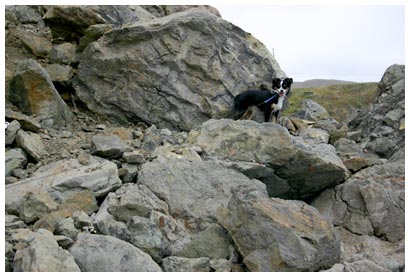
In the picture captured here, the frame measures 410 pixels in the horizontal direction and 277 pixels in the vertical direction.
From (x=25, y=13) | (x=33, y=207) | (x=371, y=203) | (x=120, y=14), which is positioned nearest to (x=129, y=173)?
(x=33, y=207)

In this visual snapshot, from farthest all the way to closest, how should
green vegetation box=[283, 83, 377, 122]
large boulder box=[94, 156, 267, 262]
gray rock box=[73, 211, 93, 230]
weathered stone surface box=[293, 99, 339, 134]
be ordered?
1. green vegetation box=[283, 83, 377, 122]
2. weathered stone surface box=[293, 99, 339, 134]
3. large boulder box=[94, 156, 267, 262]
4. gray rock box=[73, 211, 93, 230]

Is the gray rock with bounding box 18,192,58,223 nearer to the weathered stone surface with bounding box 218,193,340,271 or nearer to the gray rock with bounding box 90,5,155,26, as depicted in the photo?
the weathered stone surface with bounding box 218,193,340,271

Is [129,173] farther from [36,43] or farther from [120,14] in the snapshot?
[120,14]

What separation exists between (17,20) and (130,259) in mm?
11791

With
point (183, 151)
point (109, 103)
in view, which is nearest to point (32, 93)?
point (109, 103)

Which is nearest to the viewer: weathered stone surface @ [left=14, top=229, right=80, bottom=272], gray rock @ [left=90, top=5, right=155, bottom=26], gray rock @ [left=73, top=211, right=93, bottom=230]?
weathered stone surface @ [left=14, top=229, right=80, bottom=272]

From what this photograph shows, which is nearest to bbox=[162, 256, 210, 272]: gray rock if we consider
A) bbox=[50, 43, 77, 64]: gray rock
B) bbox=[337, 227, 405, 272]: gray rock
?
bbox=[337, 227, 405, 272]: gray rock

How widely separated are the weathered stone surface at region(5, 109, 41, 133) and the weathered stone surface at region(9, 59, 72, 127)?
52 cm

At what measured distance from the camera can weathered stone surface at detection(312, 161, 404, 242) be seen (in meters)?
9.02

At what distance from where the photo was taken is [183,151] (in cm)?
986

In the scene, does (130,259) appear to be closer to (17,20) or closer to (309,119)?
(309,119)

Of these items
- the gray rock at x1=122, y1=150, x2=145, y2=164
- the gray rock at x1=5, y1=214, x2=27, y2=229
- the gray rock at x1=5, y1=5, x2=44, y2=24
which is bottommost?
the gray rock at x1=5, y1=214, x2=27, y2=229

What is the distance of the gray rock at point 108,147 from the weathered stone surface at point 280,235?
3.01 meters

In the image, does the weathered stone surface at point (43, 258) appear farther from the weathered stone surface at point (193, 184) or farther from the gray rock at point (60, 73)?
the gray rock at point (60, 73)
